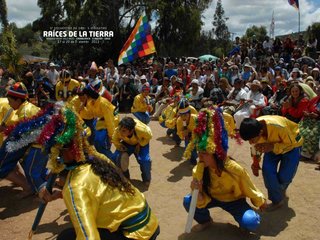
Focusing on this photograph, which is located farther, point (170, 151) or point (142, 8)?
point (142, 8)

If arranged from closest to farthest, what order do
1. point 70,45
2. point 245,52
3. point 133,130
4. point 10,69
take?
point 133,130, point 10,69, point 245,52, point 70,45

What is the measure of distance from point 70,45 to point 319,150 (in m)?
16.9

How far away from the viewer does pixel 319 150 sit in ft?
21.3

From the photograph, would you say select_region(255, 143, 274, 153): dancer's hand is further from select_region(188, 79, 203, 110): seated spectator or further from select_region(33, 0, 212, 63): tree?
select_region(33, 0, 212, 63): tree

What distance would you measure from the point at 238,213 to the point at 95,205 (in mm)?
1962

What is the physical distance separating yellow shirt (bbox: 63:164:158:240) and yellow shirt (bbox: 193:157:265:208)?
1.23 metres

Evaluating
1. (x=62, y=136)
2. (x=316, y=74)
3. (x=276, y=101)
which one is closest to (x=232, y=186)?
(x=62, y=136)

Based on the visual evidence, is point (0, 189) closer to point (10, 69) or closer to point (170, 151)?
point (170, 151)

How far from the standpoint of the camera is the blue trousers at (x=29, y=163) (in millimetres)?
4852

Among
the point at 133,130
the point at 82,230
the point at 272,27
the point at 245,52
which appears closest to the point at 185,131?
the point at 133,130

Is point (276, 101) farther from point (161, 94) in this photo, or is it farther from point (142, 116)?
point (161, 94)

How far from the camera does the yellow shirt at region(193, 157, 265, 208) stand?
3689mm

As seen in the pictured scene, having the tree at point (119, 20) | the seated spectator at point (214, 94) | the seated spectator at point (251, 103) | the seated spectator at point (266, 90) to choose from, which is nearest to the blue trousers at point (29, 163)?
the seated spectator at point (251, 103)

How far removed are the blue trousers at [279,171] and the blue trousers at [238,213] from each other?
697 mm
